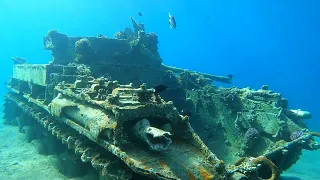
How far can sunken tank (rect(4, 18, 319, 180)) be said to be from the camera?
5805mm

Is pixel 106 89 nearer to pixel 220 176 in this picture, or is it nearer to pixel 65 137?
pixel 65 137

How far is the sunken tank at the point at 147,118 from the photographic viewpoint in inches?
229

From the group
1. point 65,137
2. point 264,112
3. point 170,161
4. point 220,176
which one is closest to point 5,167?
point 65,137

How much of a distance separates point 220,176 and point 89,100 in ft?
14.8

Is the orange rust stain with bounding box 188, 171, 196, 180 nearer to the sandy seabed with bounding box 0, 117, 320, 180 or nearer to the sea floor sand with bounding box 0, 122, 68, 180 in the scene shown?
the sandy seabed with bounding box 0, 117, 320, 180

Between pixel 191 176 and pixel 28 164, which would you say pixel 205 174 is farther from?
pixel 28 164

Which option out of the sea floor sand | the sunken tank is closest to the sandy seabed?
the sea floor sand

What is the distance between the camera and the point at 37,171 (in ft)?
31.8

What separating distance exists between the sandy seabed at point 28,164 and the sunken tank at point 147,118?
3.32ft

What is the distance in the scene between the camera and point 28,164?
10461mm

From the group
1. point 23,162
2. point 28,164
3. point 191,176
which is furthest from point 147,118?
point 23,162

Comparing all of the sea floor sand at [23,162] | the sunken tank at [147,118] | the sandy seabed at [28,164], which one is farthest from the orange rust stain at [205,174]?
the sea floor sand at [23,162]

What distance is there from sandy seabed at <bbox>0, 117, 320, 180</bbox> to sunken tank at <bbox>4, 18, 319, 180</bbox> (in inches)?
39.9

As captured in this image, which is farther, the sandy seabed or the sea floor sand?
the sandy seabed
